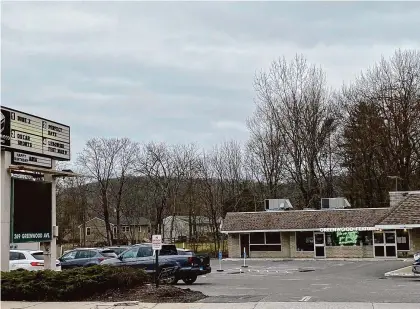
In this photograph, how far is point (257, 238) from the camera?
4831 cm

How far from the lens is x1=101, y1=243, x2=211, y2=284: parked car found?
22.6 m

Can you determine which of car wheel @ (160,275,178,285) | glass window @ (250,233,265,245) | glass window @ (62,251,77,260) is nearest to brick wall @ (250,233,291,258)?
glass window @ (250,233,265,245)

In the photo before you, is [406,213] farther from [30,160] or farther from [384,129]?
[30,160]

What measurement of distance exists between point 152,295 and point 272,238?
33170mm

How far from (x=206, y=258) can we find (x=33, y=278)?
9.59 meters

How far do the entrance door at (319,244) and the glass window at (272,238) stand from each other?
309 cm

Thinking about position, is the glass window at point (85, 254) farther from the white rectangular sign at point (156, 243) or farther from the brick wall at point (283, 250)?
the brick wall at point (283, 250)

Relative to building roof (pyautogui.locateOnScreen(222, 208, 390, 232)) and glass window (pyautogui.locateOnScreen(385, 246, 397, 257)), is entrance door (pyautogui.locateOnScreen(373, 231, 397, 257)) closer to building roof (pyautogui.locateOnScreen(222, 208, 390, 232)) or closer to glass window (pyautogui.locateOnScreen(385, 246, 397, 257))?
glass window (pyautogui.locateOnScreen(385, 246, 397, 257))

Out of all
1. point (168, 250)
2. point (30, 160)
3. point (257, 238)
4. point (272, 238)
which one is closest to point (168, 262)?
point (168, 250)

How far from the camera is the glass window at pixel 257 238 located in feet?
158

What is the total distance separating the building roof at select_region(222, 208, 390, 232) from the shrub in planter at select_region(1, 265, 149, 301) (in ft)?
98.1

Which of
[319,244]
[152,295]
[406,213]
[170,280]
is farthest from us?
[319,244]

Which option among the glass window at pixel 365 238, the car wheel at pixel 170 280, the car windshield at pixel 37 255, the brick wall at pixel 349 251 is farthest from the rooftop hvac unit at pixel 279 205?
the car wheel at pixel 170 280

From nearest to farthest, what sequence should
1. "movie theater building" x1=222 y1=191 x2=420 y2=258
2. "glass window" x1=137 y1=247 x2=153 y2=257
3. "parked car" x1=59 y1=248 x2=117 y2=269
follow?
1. "glass window" x1=137 y1=247 x2=153 y2=257
2. "parked car" x1=59 y1=248 x2=117 y2=269
3. "movie theater building" x1=222 y1=191 x2=420 y2=258
